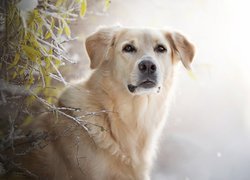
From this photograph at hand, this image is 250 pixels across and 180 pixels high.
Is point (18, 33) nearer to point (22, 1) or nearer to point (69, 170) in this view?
point (22, 1)

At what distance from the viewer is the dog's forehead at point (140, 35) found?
252 centimetres

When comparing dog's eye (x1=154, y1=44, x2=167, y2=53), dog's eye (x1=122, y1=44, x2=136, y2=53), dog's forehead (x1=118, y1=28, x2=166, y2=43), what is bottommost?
dog's eye (x1=122, y1=44, x2=136, y2=53)

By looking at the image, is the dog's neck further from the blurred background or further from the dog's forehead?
the blurred background

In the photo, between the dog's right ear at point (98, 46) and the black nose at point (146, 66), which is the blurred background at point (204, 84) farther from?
the black nose at point (146, 66)

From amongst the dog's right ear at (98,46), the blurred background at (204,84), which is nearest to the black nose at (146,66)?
the dog's right ear at (98,46)

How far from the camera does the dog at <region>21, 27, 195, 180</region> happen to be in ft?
7.88

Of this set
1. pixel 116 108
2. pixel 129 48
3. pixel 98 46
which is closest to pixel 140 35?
pixel 129 48

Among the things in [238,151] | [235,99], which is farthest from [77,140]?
[235,99]

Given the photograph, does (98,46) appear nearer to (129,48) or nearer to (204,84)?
(129,48)

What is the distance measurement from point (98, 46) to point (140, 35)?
0.75 feet

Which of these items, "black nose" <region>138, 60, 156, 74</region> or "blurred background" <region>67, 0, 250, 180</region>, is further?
"blurred background" <region>67, 0, 250, 180</region>

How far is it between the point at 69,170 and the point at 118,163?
0.25 meters

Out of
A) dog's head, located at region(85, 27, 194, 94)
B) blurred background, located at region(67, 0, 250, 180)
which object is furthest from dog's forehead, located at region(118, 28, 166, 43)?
blurred background, located at region(67, 0, 250, 180)

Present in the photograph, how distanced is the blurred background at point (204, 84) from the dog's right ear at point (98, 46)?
859mm
